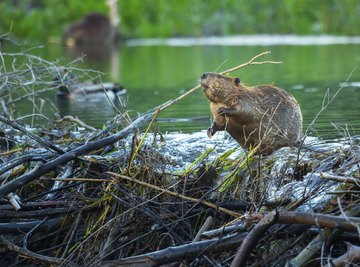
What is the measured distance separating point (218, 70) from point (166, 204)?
1137 cm

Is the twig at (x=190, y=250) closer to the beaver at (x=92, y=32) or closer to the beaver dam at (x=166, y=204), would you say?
the beaver dam at (x=166, y=204)

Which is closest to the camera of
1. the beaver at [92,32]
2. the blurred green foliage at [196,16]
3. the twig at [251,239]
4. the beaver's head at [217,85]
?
the twig at [251,239]

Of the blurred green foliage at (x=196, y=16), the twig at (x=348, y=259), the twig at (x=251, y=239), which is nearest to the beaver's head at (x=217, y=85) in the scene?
the twig at (x=251, y=239)

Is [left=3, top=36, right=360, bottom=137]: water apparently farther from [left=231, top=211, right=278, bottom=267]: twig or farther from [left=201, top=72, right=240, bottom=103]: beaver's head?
[left=231, top=211, right=278, bottom=267]: twig

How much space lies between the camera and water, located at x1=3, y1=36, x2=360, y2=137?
9.52m

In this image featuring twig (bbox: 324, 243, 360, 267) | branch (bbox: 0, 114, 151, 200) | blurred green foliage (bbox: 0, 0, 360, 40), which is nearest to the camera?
twig (bbox: 324, 243, 360, 267)

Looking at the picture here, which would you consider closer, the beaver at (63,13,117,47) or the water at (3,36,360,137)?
the water at (3,36,360,137)

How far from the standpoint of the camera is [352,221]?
4543mm

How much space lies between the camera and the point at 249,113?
6.24 metres

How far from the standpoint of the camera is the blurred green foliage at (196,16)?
124 ft

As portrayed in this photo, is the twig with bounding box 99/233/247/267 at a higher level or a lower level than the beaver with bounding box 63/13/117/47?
higher

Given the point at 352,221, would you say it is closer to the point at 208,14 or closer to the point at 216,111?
the point at 216,111

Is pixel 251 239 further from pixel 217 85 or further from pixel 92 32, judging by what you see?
pixel 92 32

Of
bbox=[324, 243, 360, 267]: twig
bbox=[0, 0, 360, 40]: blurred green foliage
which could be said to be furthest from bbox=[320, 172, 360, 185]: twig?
bbox=[0, 0, 360, 40]: blurred green foliage
